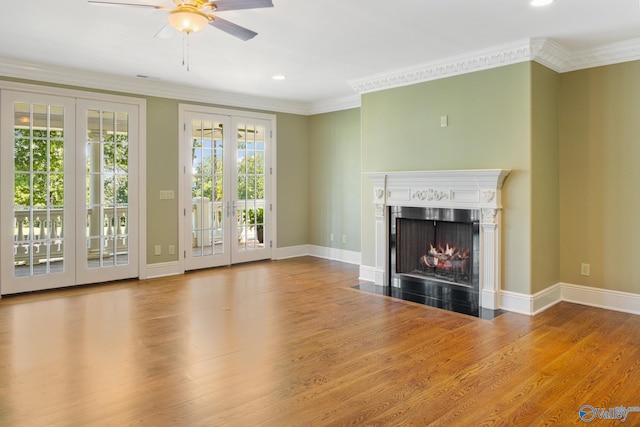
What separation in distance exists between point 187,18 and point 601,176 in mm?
4227

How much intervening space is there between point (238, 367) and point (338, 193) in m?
4.70

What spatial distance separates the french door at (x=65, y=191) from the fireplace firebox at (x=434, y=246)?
353 centimetres

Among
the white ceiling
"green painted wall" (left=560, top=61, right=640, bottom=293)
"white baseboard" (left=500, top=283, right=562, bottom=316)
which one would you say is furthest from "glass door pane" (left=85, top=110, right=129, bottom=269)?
"green painted wall" (left=560, top=61, right=640, bottom=293)

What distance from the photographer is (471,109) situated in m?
4.75

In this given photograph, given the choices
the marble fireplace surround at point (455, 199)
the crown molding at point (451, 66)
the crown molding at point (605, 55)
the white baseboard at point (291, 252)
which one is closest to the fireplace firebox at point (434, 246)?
the marble fireplace surround at point (455, 199)

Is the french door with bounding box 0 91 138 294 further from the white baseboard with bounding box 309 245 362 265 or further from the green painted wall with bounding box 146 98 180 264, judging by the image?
the white baseboard with bounding box 309 245 362 265

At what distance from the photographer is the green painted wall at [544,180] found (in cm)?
436

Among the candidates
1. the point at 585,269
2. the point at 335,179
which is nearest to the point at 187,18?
the point at 585,269

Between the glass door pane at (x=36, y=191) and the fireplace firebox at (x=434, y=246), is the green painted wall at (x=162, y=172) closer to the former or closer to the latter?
the glass door pane at (x=36, y=191)

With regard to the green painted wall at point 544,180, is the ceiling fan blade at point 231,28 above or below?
above

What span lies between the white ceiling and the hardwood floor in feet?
8.76

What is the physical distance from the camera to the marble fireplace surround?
446 cm

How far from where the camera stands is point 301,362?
10.3 feet

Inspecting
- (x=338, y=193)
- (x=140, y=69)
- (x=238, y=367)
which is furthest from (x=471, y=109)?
(x=140, y=69)
